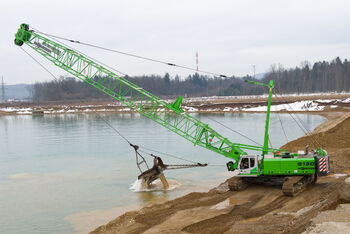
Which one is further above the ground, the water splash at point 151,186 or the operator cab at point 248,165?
the operator cab at point 248,165

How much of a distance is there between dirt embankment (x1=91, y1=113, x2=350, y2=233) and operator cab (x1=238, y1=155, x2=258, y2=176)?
1117 millimetres

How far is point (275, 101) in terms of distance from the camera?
112 metres

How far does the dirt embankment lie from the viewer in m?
14.0

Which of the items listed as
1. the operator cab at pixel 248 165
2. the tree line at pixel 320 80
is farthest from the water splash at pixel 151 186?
the tree line at pixel 320 80

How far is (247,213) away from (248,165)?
4878mm

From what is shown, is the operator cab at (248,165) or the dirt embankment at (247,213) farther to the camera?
the operator cab at (248,165)

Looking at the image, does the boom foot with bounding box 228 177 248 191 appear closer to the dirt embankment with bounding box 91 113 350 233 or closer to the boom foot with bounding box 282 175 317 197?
the dirt embankment with bounding box 91 113 350 233

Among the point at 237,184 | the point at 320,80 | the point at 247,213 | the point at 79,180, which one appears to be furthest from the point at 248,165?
the point at 320,80

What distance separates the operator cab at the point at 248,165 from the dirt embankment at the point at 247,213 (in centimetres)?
112

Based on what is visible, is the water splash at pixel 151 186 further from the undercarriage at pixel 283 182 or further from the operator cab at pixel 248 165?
the operator cab at pixel 248 165

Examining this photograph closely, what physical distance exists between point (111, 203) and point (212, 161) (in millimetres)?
13579

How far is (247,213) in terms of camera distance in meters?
17.3

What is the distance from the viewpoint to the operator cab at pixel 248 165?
2162cm

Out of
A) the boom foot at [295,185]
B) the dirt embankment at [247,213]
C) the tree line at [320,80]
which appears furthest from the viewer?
the tree line at [320,80]
